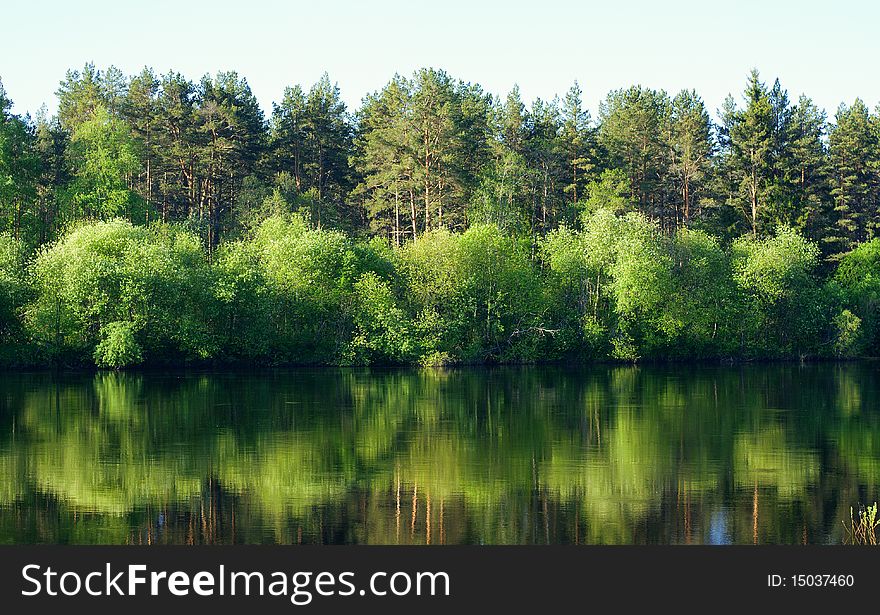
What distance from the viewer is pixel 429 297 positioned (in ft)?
257

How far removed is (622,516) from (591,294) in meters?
63.0

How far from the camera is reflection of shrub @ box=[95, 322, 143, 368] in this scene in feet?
223

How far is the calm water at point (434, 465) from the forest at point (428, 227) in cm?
1980

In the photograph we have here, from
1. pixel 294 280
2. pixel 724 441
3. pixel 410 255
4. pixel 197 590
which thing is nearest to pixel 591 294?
pixel 410 255

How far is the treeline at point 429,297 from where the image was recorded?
2751 inches

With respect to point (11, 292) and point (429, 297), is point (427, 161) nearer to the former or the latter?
point (429, 297)

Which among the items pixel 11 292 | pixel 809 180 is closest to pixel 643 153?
pixel 809 180

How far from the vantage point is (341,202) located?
334ft

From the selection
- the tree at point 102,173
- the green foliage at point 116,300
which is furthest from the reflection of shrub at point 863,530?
the tree at point 102,173

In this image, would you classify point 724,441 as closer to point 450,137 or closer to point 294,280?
point 294,280

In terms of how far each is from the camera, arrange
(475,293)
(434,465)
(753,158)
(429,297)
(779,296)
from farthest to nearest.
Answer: (753,158), (779,296), (475,293), (429,297), (434,465)

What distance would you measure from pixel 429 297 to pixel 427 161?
16317mm

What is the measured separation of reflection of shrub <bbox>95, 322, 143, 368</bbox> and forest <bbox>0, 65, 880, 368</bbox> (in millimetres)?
200

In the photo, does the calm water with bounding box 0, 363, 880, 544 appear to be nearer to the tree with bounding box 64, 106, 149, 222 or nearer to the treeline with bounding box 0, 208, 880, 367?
the treeline with bounding box 0, 208, 880, 367
